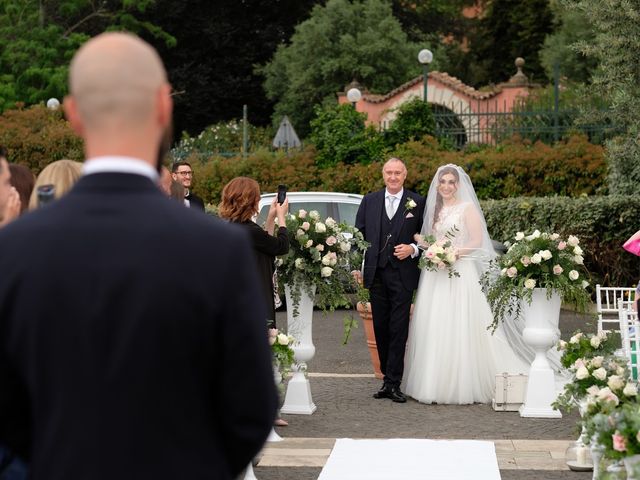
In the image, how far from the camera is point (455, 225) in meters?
10.7

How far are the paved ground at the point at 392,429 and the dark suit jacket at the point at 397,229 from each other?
105cm

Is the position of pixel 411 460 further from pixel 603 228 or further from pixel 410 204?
pixel 603 228

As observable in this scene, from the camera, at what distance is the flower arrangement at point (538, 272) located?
33.3ft

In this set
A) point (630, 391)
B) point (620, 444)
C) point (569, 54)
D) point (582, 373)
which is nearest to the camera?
point (620, 444)

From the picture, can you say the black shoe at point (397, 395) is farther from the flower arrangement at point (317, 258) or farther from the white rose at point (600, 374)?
the white rose at point (600, 374)

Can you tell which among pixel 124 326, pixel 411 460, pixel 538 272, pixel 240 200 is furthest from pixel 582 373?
pixel 124 326

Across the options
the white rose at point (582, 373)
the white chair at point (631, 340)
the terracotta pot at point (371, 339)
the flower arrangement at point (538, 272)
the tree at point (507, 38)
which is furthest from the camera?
the tree at point (507, 38)

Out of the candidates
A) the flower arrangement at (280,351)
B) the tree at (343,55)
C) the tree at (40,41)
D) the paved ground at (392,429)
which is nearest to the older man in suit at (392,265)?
the paved ground at (392,429)

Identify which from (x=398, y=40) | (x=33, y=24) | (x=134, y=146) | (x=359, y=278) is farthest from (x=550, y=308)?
(x=33, y=24)

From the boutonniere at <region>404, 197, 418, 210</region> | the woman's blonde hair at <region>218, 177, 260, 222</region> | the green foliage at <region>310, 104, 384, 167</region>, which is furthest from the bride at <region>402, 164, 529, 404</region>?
the green foliage at <region>310, 104, 384, 167</region>

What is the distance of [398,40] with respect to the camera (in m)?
39.7

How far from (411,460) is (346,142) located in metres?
17.4

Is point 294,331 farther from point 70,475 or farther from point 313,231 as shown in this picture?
point 70,475

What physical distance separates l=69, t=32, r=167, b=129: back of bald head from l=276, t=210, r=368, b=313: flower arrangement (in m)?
7.60
